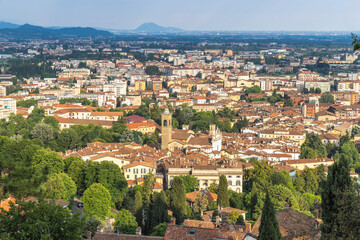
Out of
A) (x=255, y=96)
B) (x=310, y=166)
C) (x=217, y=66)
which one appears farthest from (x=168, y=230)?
(x=217, y=66)

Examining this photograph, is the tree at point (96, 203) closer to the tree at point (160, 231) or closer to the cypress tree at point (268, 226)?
the tree at point (160, 231)

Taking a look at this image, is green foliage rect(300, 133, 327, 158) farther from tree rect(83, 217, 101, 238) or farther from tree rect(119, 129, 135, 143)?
tree rect(83, 217, 101, 238)

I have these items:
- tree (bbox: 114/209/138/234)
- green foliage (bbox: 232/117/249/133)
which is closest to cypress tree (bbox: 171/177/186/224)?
tree (bbox: 114/209/138/234)

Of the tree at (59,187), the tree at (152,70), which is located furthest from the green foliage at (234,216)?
the tree at (152,70)

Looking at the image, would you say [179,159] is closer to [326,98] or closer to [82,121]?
[82,121]

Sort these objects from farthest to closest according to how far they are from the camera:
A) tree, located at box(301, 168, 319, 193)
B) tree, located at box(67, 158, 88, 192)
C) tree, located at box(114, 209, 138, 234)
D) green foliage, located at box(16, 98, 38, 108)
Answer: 1. green foliage, located at box(16, 98, 38, 108)
2. tree, located at box(301, 168, 319, 193)
3. tree, located at box(67, 158, 88, 192)
4. tree, located at box(114, 209, 138, 234)

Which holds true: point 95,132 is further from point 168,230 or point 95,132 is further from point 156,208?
point 168,230
